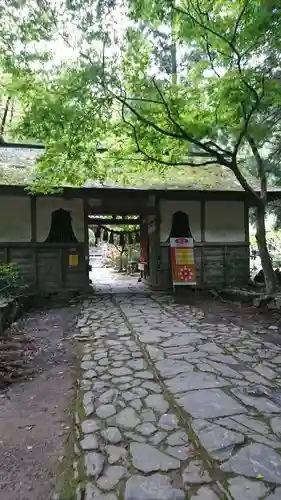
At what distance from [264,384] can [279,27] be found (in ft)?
14.9

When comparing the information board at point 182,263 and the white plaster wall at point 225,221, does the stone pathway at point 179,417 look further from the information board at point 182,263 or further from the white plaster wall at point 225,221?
the white plaster wall at point 225,221

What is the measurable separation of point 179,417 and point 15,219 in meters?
8.13

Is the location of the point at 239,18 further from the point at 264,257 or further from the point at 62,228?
the point at 62,228

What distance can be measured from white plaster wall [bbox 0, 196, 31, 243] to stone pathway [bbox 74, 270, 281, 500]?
5021 mm

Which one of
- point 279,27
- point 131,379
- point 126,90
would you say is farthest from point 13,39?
point 131,379

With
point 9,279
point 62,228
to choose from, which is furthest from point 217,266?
point 9,279

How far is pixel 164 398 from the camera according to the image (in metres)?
3.50

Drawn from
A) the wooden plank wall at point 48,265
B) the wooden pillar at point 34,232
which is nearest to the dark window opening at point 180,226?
the wooden plank wall at point 48,265

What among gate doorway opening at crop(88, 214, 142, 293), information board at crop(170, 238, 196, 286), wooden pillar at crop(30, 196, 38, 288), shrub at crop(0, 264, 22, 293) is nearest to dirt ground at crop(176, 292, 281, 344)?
information board at crop(170, 238, 196, 286)

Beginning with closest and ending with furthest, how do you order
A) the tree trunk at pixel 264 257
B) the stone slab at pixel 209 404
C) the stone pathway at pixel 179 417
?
the stone pathway at pixel 179 417 → the stone slab at pixel 209 404 → the tree trunk at pixel 264 257

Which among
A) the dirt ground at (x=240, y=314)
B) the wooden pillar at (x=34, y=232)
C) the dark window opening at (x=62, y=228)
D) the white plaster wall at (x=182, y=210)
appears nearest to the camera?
the dirt ground at (x=240, y=314)

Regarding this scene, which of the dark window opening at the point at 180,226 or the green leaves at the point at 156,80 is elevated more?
the green leaves at the point at 156,80

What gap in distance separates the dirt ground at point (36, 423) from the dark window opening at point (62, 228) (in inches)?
186

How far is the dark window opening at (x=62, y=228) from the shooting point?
33.9 feet
